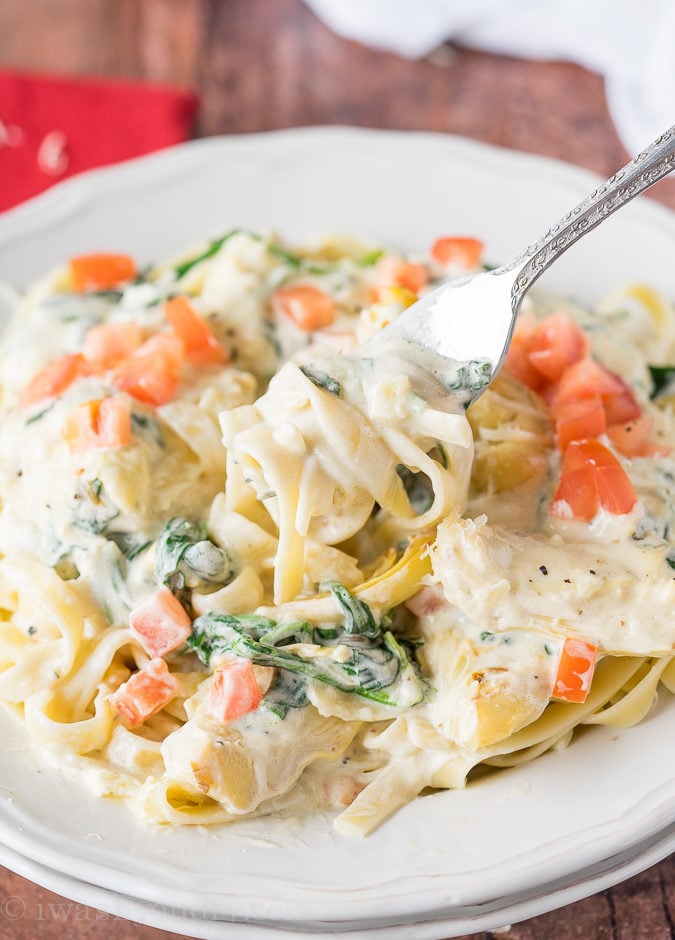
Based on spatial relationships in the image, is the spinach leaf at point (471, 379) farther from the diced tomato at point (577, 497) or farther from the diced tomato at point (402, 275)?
the diced tomato at point (402, 275)

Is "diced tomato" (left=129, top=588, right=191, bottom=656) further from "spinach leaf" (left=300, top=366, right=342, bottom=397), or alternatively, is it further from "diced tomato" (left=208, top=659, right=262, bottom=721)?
"spinach leaf" (left=300, top=366, right=342, bottom=397)

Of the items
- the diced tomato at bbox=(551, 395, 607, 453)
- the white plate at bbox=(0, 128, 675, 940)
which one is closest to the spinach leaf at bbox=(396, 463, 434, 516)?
the diced tomato at bbox=(551, 395, 607, 453)

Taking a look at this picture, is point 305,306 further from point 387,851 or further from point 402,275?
point 387,851

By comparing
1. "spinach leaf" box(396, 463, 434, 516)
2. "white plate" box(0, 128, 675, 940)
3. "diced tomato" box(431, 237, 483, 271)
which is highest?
"diced tomato" box(431, 237, 483, 271)

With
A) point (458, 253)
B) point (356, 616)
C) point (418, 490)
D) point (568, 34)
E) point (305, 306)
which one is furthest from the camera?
point (568, 34)

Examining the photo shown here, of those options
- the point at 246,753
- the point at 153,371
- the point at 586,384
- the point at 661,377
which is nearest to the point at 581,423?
the point at 586,384

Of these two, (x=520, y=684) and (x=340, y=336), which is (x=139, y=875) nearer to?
(x=520, y=684)
